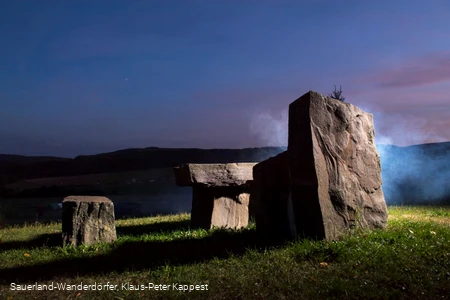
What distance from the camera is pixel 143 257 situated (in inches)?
225

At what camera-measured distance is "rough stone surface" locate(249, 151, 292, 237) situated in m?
6.37

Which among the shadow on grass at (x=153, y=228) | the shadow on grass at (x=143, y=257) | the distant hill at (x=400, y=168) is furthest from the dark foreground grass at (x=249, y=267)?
the distant hill at (x=400, y=168)

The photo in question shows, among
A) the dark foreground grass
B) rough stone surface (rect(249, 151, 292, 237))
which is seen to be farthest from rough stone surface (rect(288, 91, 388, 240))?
rough stone surface (rect(249, 151, 292, 237))

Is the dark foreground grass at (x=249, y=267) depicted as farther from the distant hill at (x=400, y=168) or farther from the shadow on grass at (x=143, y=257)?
the distant hill at (x=400, y=168)

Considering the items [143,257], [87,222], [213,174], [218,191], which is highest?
[213,174]

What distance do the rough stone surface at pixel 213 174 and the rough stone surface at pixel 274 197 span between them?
1526mm

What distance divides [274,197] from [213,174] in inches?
73.2

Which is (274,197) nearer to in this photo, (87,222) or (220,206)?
(220,206)

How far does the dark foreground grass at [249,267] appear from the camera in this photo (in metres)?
4.12

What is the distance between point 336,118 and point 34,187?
48.5 feet

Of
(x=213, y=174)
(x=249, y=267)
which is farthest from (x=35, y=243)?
(x=249, y=267)

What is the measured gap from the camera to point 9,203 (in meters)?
15.5

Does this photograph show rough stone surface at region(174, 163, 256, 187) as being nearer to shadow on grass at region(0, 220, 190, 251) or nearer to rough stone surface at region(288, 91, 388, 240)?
shadow on grass at region(0, 220, 190, 251)

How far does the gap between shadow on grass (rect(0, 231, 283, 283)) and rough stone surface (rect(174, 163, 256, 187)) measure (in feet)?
4.89
